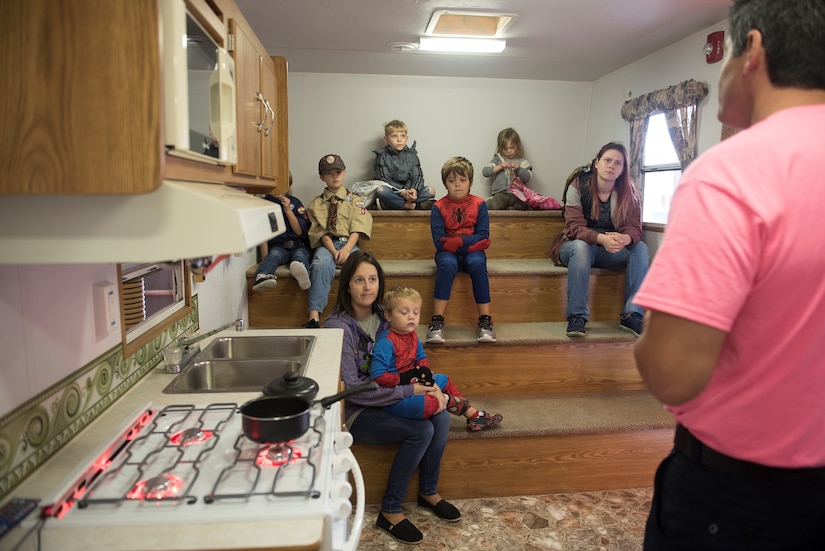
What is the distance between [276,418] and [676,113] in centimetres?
297

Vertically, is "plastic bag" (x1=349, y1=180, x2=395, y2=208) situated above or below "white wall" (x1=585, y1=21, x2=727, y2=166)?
below

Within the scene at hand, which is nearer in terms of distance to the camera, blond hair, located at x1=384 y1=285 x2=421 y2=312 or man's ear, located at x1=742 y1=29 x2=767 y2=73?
man's ear, located at x1=742 y1=29 x2=767 y2=73

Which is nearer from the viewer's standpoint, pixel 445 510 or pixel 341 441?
pixel 341 441

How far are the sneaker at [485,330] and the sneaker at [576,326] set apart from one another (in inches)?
15.1

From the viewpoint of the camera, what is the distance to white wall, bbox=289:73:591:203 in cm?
426

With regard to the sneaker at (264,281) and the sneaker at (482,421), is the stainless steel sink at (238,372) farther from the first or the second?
the sneaker at (264,281)

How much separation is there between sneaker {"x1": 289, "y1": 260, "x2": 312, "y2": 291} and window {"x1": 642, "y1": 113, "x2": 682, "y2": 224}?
6.98ft

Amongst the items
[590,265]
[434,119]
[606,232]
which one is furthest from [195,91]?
[434,119]

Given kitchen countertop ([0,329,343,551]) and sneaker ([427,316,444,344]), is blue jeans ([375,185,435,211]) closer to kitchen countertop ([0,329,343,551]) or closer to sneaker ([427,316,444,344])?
sneaker ([427,316,444,344])

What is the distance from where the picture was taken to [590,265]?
2938 millimetres

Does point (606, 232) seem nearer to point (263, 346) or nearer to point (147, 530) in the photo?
point (263, 346)

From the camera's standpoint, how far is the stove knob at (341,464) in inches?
43.6

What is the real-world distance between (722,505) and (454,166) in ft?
7.66

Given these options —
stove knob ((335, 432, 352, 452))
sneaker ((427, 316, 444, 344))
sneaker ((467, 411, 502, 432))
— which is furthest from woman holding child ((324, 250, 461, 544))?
stove knob ((335, 432, 352, 452))
